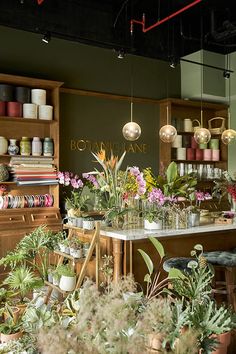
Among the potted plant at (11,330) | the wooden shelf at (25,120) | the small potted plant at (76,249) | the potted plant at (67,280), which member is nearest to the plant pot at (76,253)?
the small potted plant at (76,249)

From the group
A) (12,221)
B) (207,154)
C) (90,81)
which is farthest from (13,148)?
(207,154)

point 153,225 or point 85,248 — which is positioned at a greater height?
point 153,225

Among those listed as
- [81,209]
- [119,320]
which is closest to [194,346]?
[119,320]

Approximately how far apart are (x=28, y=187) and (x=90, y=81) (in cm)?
197

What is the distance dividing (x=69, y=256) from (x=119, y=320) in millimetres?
2234

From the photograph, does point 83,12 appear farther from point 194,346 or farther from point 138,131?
point 194,346

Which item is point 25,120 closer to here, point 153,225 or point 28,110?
point 28,110

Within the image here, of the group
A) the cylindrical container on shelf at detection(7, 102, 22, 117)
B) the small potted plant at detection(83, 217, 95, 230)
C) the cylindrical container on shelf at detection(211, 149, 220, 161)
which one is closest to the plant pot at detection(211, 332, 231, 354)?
the small potted plant at detection(83, 217, 95, 230)

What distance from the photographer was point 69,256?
3.39m

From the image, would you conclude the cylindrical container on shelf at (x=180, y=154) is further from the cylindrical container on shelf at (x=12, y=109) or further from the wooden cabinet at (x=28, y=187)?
the cylindrical container on shelf at (x=12, y=109)

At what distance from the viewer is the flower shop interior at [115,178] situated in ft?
5.12

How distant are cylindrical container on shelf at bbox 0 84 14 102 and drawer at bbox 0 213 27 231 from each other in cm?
150

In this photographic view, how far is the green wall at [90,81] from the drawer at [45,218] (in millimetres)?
869

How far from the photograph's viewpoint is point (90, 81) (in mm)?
6250
